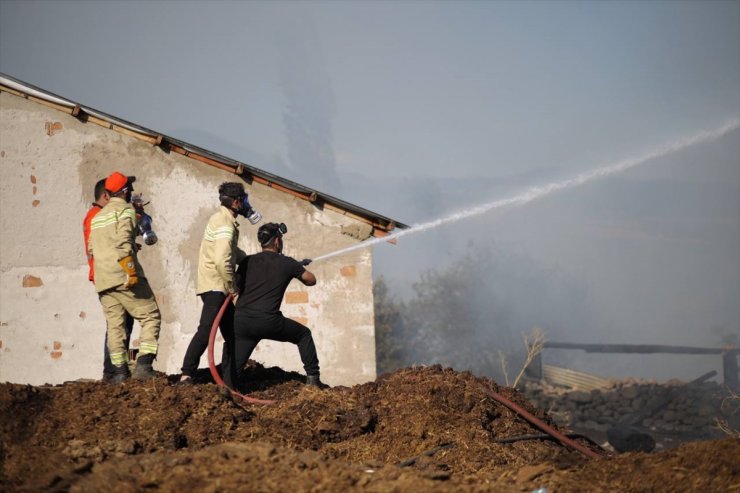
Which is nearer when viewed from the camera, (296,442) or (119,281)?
(296,442)

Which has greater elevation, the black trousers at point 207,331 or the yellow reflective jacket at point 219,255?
the yellow reflective jacket at point 219,255

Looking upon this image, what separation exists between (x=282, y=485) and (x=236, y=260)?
4095mm

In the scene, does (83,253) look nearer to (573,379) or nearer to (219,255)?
(219,255)

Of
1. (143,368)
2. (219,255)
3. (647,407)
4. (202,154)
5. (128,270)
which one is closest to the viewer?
(128,270)

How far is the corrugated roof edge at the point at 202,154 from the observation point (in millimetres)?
13172

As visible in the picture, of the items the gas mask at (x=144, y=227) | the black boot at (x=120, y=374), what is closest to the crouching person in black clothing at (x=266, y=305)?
the gas mask at (x=144, y=227)

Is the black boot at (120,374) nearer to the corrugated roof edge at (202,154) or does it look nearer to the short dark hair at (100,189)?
the short dark hair at (100,189)

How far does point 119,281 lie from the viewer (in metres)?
8.48

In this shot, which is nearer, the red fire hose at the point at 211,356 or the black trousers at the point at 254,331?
the red fire hose at the point at 211,356

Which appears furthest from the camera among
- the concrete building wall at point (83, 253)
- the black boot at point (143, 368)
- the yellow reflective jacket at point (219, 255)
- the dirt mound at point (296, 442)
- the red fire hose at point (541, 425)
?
the concrete building wall at point (83, 253)

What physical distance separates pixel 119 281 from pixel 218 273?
1004 mm

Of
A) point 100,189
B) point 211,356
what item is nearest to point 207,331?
point 211,356

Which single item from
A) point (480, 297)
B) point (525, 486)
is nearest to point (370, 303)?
point (525, 486)

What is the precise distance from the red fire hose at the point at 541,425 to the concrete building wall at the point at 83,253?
428 centimetres
